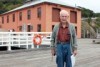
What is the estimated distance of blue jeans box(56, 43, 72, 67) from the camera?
6723mm

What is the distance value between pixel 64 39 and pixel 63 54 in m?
0.36

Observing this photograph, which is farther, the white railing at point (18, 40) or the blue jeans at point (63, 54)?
the white railing at point (18, 40)

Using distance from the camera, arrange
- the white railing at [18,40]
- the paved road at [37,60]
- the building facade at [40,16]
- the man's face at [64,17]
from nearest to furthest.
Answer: the man's face at [64,17], the paved road at [37,60], the white railing at [18,40], the building facade at [40,16]

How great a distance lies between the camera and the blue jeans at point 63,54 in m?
6.72

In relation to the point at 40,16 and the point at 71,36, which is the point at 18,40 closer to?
the point at 71,36

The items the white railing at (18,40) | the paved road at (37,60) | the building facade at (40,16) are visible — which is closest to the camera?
the paved road at (37,60)

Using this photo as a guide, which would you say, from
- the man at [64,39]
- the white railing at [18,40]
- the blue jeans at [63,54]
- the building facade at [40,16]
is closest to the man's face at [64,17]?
the man at [64,39]

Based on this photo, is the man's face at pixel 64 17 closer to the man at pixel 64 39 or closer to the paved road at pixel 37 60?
the man at pixel 64 39

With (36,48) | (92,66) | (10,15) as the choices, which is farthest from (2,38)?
(10,15)

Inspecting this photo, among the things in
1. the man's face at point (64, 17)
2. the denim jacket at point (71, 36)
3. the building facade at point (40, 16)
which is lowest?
the denim jacket at point (71, 36)

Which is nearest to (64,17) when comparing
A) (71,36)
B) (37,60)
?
(71,36)

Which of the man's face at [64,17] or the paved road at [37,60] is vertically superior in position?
the man's face at [64,17]

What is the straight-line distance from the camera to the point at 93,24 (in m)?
71.8

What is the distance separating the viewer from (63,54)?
6816mm
